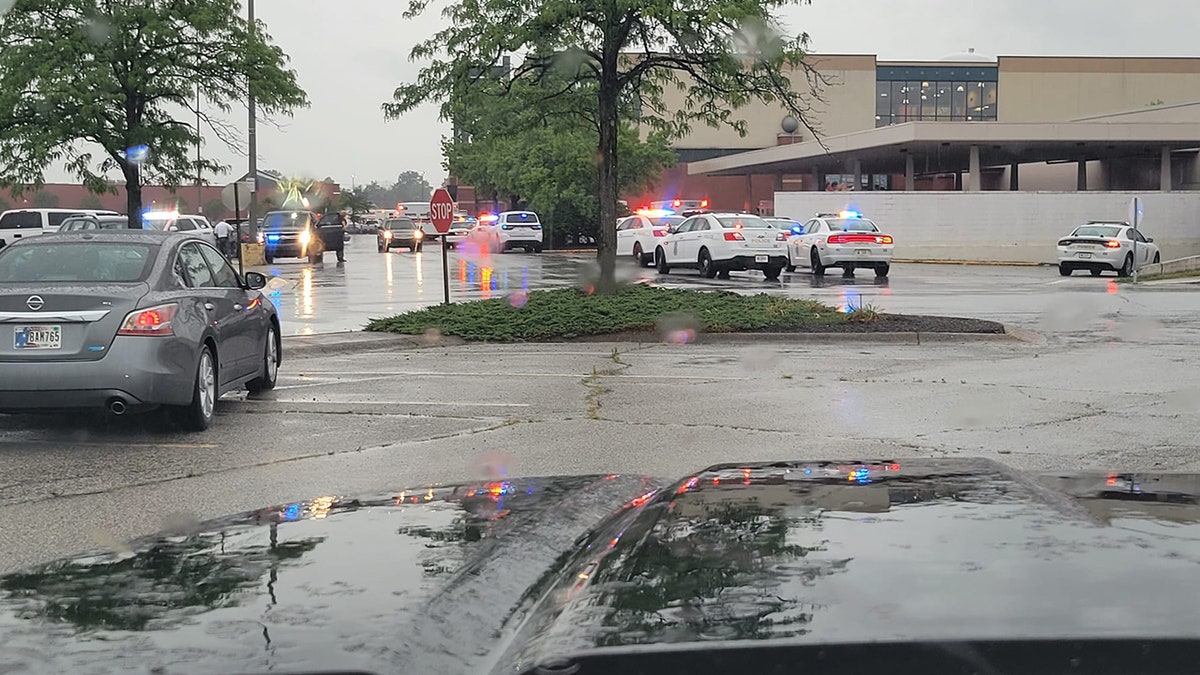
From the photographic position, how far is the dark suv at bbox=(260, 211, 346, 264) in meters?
46.9

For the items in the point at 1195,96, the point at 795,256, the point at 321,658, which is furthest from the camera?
the point at 1195,96

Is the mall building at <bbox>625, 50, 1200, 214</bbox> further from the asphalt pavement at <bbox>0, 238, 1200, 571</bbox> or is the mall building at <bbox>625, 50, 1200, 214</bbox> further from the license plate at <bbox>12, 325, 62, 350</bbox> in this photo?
the license plate at <bbox>12, 325, 62, 350</bbox>

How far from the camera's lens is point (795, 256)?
36.0 m

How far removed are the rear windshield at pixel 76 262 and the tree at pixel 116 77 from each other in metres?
16.5

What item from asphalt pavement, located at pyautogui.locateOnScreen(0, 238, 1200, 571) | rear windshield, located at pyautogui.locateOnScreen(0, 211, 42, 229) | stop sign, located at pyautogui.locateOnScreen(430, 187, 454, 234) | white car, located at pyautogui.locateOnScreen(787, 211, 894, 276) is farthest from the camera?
rear windshield, located at pyautogui.locateOnScreen(0, 211, 42, 229)

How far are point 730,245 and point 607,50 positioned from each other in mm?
13048

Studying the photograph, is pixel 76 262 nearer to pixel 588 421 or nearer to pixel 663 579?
pixel 588 421

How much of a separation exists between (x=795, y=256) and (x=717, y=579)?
34158 mm

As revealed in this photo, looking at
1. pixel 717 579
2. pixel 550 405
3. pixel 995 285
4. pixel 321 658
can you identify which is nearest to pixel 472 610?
pixel 321 658

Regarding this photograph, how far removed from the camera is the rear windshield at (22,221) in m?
40.8

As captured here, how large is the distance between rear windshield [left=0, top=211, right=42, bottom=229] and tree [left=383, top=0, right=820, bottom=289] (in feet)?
78.2

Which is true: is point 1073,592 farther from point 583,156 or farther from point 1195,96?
point 1195,96

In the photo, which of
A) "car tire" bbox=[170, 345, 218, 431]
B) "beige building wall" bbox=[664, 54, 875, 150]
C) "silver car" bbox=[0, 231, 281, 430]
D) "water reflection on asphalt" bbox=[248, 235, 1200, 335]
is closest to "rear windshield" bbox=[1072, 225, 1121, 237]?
"water reflection on asphalt" bbox=[248, 235, 1200, 335]

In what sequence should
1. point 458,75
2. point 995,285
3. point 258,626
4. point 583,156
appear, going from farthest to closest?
point 583,156 < point 995,285 < point 458,75 < point 258,626
